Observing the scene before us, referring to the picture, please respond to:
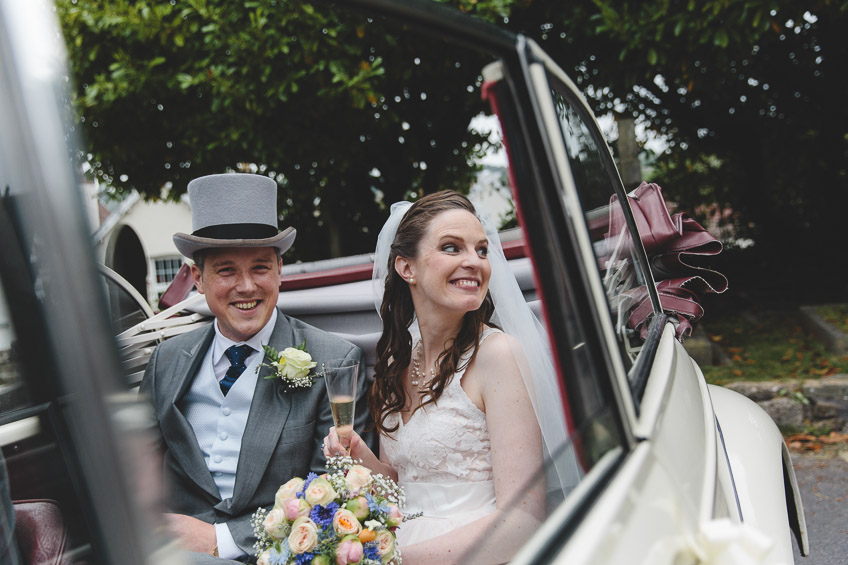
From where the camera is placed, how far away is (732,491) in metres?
1.53

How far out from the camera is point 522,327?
2271 mm

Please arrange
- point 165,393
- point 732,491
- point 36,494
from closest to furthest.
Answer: point 36,494
point 732,491
point 165,393

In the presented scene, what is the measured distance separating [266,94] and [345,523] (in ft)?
14.1

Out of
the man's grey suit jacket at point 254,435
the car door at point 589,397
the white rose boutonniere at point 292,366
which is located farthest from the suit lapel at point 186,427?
the car door at point 589,397

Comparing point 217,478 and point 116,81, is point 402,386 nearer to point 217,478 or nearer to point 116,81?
point 217,478

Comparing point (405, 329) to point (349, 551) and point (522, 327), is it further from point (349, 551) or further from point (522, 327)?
point (349, 551)

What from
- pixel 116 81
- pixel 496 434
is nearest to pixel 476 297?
pixel 496 434

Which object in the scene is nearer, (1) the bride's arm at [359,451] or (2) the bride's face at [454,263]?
(1) the bride's arm at [359,451]

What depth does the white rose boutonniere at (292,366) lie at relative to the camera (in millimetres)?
2332

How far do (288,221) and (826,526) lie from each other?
245 inches

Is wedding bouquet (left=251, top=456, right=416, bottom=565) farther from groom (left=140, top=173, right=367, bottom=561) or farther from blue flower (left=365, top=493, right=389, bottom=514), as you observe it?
groom (left=140, top=173, right=367, bottom=561)

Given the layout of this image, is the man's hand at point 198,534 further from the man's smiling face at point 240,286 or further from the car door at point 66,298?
the car door at point 66,298

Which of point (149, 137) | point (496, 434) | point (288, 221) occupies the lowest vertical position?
point (496, 434)

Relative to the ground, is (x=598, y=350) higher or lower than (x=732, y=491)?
higher
